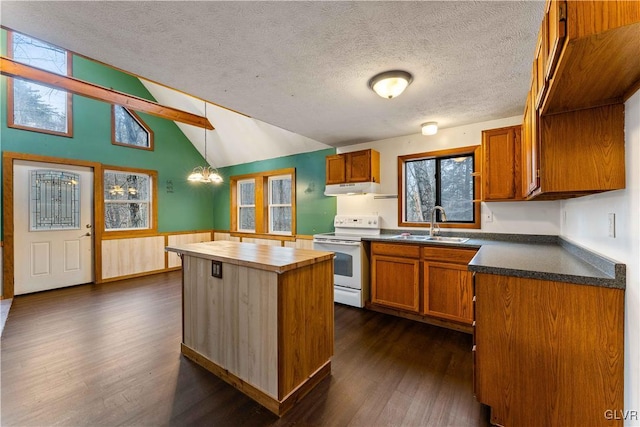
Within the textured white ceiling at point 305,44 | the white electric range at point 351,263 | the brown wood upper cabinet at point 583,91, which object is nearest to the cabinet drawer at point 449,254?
the white electric range at point 351,263

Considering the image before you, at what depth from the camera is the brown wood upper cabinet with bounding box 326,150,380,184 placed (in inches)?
149

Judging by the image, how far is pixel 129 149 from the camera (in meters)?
5.12

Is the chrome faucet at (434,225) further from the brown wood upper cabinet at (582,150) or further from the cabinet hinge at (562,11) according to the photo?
the cabinet hinge at (562,11)

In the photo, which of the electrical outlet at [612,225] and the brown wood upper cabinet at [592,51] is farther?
the electrical outlet at [612,225]

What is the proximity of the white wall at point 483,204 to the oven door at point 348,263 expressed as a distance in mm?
751

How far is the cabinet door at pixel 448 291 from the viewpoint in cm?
275

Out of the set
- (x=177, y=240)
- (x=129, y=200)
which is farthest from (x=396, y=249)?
(x=129, y=200)

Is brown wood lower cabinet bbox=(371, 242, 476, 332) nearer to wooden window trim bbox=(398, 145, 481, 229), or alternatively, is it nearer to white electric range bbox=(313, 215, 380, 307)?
white electric range bbox=(313, 215, 380, 307)

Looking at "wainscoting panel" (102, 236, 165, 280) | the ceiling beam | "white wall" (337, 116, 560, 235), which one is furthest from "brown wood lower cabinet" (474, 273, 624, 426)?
"wainscoting panel" (102, 236, 165, 280)

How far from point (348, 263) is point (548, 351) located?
2.29 metres

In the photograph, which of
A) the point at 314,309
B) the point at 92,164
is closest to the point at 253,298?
the point at 314,309

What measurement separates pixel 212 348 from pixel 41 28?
2.37 meters

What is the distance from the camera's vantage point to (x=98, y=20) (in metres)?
1.49

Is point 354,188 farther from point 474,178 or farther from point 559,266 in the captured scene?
point 559,266
